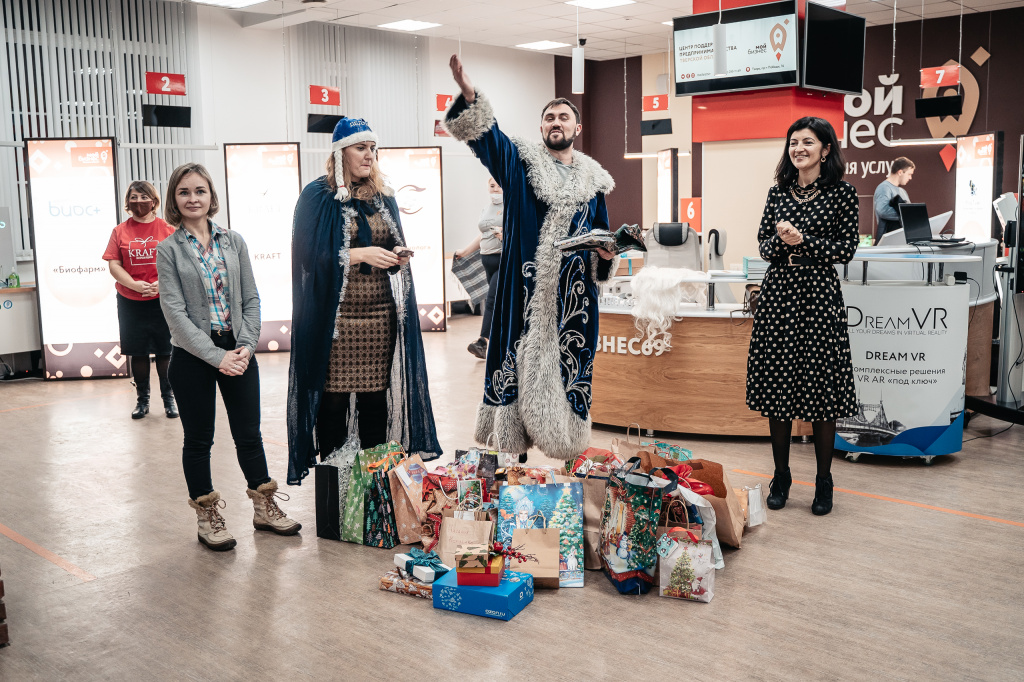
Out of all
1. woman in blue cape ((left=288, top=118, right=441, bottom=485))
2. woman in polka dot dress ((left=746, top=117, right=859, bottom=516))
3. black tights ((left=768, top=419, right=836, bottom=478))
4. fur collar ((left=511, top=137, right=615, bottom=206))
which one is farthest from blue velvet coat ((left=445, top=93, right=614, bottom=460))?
black tights ((left=768, top=419, right=836, bottom=478))

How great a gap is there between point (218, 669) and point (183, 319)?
4.35 ft

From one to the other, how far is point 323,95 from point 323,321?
726 centimetres

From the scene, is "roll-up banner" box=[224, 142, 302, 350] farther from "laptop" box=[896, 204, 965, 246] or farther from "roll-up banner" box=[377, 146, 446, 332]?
"laptop" box=[896, 204, 965, 246]

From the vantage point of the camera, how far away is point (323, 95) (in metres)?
10.1

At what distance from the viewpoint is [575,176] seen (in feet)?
11.7

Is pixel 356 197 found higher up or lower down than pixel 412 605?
higher up

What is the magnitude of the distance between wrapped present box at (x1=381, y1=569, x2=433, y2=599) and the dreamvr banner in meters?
2.67

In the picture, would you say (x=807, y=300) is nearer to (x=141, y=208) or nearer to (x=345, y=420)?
(x=345, y=420)

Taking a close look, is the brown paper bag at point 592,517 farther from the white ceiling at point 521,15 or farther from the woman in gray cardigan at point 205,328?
the white ceiling at point 521,15

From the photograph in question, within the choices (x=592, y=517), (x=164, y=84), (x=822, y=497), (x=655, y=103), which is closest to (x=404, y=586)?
(x=592, y=517)

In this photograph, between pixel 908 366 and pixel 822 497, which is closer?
pixel 822 497

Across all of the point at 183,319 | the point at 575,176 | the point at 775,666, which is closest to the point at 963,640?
the point at 775,666

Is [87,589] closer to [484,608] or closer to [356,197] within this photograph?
[484,608]

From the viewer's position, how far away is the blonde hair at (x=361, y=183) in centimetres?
355
